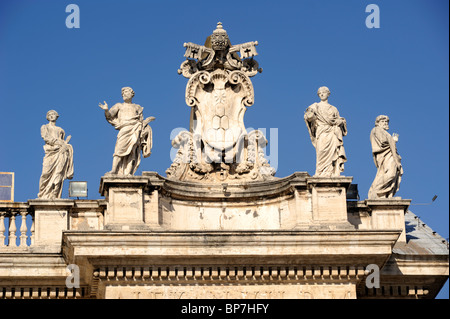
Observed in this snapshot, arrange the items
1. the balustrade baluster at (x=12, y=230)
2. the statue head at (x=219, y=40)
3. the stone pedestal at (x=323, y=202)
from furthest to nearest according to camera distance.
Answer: the statue head at (x=219, y=40) → the balustrade baluster at (x=12, y=230) → the stone pedestal at (x=323, y=202)

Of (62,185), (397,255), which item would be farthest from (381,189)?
(62,185)

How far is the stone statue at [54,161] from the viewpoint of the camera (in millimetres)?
43562

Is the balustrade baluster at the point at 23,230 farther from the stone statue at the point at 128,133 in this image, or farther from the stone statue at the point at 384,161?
the stone statue at the point at 384,161

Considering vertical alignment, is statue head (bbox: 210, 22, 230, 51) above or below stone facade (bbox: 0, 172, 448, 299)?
above

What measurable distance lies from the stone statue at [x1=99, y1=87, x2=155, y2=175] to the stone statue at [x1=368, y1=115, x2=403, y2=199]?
18.9 ft

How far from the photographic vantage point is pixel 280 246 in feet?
137

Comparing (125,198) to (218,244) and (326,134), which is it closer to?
(218,244)

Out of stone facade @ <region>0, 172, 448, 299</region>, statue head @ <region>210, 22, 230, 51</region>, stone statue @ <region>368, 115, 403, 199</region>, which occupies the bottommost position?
stone facade @ <region>0, 172, 448, 299</region>

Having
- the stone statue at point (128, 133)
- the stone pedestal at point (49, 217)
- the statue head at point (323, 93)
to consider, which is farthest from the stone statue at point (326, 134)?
the stone pedestal at point (49, 217)

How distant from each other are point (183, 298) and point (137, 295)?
1.10 metres

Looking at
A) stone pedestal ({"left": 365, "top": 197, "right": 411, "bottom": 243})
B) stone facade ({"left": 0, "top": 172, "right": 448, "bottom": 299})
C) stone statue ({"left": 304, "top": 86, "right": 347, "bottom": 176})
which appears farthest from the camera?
stone pedestal ({"left": 365, "top": 197, "right": 411, "bottom": 243})

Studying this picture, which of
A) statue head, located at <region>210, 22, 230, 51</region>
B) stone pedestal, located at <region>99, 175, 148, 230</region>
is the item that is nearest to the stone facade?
stone pedestal, located at <region>99, 175, 148, 230</region>

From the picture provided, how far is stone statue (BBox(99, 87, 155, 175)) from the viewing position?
1695 inches

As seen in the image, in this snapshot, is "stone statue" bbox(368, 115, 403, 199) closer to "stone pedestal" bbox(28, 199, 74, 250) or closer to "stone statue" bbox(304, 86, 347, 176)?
"stone statue" bbox(304, 86, 347, 176)
